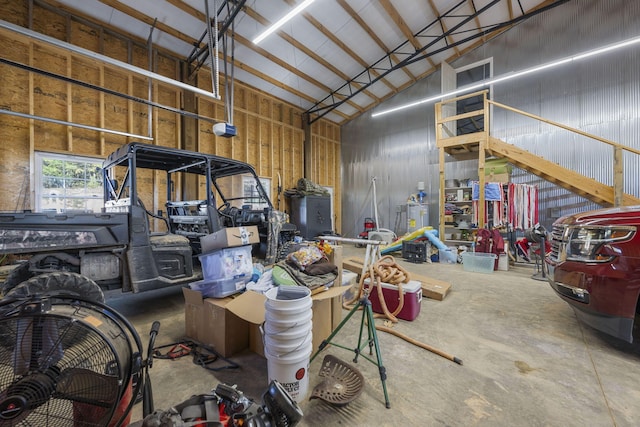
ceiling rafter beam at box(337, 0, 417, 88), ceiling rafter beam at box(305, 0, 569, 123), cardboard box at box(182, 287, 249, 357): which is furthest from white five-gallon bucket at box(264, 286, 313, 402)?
ceiling rafter beam at box(305, 0, 569, 123)

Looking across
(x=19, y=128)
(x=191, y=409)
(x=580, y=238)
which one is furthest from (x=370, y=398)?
(x=19, y=128)

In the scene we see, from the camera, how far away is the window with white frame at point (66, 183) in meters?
4.30

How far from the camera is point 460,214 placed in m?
6.70

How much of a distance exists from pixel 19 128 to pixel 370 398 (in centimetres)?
636

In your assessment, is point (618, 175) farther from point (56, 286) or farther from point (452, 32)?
point (56, 286)

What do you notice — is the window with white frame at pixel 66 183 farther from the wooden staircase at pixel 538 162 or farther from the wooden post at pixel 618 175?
the wooden post at pixel 618 175

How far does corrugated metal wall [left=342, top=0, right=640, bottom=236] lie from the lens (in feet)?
18.4

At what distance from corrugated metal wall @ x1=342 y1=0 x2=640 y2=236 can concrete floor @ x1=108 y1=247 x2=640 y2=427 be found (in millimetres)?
5080

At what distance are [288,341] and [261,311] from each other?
461 mm

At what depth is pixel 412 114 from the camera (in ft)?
28.3

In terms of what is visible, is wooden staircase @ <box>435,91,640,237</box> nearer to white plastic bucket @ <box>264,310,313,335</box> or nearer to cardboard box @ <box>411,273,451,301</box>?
cardboard box @ <box>411,273,451,301</box>

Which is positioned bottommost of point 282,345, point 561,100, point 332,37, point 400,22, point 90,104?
Answer: point 282,345

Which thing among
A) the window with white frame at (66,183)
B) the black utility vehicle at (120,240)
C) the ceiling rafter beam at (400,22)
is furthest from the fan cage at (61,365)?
the ceiling rafter beam at (400,22)

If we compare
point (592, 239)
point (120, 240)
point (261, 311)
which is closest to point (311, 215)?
point (120, 240)
